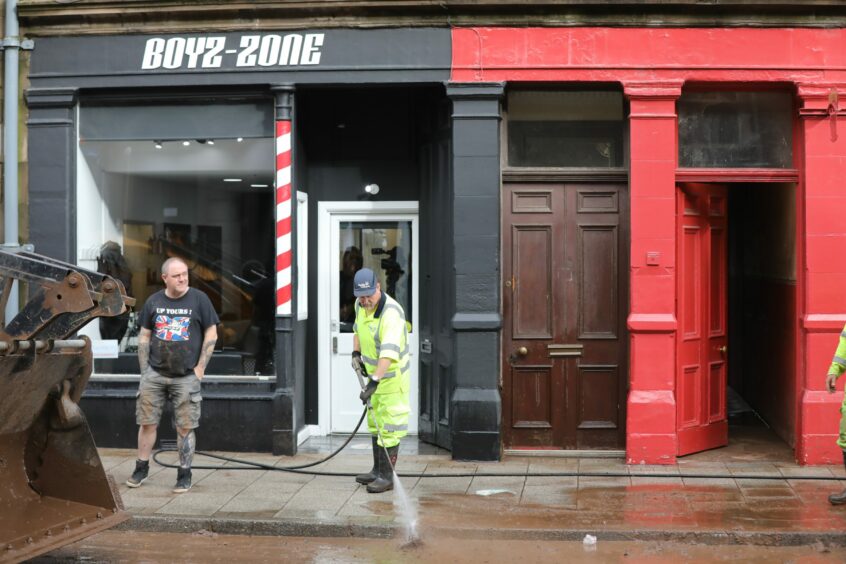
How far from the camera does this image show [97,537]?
7789mm

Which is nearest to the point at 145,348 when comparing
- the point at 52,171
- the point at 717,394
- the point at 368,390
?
the point at 368,390

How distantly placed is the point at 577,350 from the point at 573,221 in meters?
1.26

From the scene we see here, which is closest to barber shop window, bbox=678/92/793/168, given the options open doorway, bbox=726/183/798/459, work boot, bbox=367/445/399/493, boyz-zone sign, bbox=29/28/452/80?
open doorway, bbox=726/183/798/459

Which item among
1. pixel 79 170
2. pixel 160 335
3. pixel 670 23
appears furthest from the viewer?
pixel 79 170

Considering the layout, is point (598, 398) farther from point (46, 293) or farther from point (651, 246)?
point (46, 293)

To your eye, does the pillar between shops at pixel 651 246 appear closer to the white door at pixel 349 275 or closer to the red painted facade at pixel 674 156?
the red painted facade at pixel 674 156

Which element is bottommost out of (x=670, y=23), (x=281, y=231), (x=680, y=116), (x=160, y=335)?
(x=160, y=335)

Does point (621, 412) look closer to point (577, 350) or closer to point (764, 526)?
point (577, 350)

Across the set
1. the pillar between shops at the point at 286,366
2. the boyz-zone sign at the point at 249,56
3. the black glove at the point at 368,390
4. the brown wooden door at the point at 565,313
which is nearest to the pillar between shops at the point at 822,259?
the brown wooden door at the point at 565,313

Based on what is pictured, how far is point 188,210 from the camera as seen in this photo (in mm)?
10961

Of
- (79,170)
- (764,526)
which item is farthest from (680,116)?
(79,170)

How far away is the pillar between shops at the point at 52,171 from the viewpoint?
35.0 ft

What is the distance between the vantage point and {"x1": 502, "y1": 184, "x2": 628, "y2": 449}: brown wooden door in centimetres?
1035

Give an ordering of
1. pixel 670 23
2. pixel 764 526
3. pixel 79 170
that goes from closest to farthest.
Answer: pixel 764 526 → pixel 670 23 → pixel 79 170
